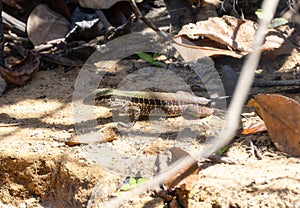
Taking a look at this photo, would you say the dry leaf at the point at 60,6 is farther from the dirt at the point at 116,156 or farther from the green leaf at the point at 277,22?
the green leaf at the point at 277,22

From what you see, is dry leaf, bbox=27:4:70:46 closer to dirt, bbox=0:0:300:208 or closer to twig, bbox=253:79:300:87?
dirt, bbox=0:0:300:208

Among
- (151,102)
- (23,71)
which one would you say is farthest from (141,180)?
(23,71)

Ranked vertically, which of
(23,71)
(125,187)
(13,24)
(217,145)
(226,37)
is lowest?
(23,71)

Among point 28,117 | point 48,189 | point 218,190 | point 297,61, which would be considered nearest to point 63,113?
point 28,117

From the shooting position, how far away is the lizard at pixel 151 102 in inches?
139

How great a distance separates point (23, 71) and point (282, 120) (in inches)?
84.9

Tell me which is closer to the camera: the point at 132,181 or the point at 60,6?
the point at 132,181

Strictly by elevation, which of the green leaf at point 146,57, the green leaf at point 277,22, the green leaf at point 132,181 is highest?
the green leaf at point 277,22

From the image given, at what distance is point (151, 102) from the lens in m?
3.64

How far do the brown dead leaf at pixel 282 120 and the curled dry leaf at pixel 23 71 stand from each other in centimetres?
198

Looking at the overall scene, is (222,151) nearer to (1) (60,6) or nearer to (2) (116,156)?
(2) (116,156)

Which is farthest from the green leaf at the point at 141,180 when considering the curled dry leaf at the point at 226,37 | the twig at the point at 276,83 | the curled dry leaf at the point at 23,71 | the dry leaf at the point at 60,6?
the dry leaf at the point at 60,6

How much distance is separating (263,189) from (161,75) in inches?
67.1

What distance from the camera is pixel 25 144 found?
132 inches
